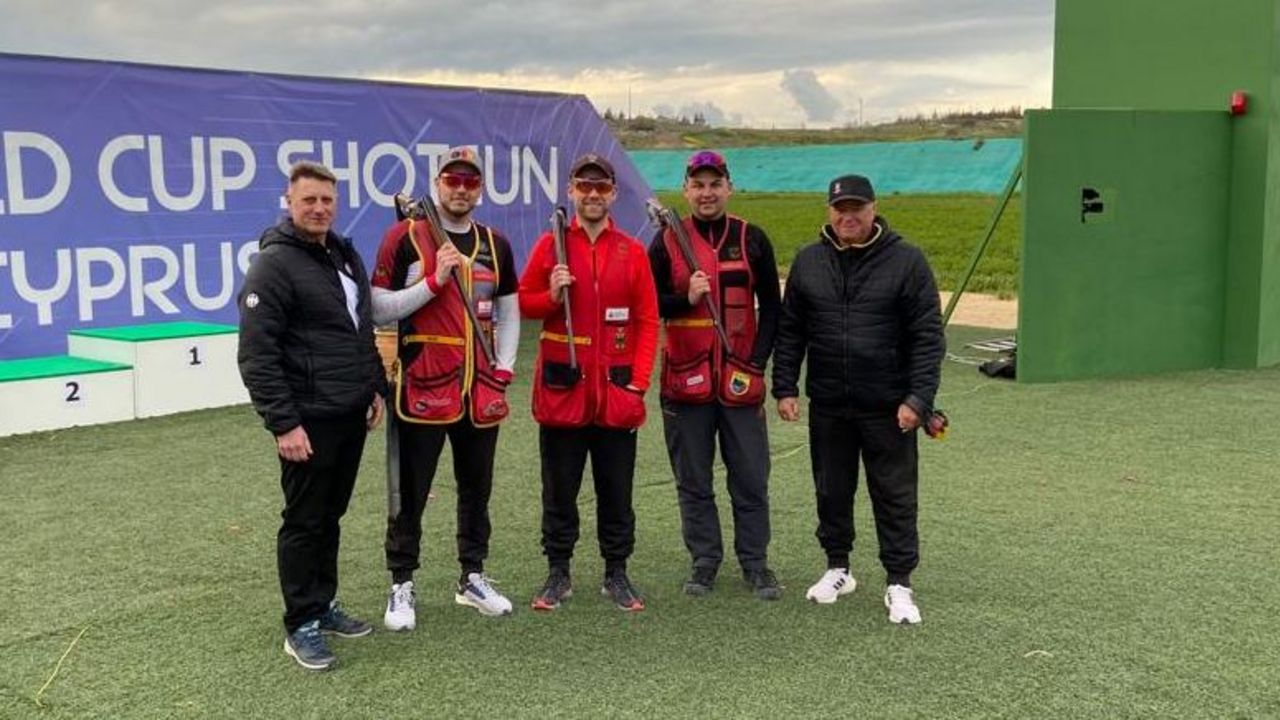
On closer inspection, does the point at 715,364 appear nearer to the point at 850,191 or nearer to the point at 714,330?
the point at 714,330

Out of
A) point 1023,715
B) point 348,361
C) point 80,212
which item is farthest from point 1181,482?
point 80,212

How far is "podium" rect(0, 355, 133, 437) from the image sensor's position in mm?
7250

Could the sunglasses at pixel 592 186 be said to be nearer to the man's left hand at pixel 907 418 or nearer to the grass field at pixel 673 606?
the man's left hand at pixel 907 418

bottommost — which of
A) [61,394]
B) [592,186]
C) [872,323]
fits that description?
[61,394]

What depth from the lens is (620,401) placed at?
4.11 meters

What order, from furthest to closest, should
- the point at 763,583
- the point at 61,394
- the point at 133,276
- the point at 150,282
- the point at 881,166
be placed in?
the point at 881,166
the point at 150,282
the point at 133,276
the point at 61,394
the point at 763,583

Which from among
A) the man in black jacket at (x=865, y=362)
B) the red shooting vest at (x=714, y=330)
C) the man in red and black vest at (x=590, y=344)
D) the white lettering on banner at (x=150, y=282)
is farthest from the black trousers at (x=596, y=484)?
the white lettering on banner at (x=150, y=282)

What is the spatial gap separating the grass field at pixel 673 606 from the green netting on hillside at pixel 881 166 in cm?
3957

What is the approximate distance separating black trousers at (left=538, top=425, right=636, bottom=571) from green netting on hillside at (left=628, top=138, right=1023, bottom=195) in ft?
135

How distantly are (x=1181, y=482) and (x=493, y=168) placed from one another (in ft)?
25.3

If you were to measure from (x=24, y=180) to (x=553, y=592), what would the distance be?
19.8 feet

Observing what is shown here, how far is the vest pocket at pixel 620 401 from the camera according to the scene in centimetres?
411

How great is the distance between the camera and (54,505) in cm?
563

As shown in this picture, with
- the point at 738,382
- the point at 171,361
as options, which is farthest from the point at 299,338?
the point at 171,361
